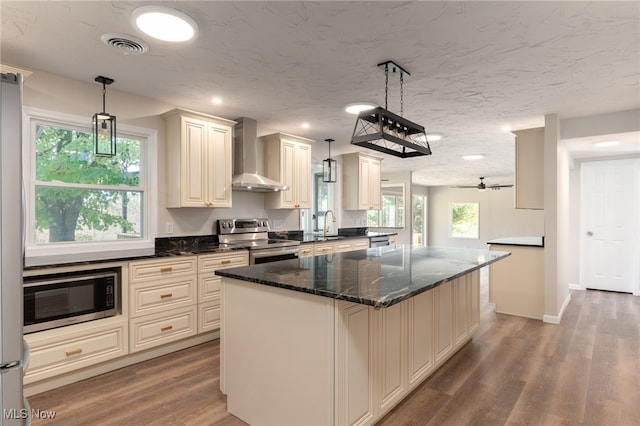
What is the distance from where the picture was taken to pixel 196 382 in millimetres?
2600

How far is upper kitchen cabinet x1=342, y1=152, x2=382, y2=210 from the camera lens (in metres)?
6.07

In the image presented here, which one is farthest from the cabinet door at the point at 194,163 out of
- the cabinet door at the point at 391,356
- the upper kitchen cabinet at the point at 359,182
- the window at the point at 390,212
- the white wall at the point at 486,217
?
the white wall at the point at 486,217

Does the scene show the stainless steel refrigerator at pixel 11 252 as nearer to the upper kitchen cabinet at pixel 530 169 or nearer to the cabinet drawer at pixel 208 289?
the cabinet drawer at pixel 208 289

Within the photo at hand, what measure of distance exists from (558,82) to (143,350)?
14.0 ft

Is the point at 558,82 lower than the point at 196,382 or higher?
higher

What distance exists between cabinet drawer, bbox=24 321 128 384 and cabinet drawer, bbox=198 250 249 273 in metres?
0.81

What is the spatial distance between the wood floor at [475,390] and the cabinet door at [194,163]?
4.89 ft

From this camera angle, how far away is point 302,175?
15.9ft

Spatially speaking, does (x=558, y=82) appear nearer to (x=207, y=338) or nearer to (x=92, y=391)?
(x=207, y=338)

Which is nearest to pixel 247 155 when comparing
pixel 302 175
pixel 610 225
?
pixel 302 175

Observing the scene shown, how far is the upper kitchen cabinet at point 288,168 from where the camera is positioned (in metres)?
4.55

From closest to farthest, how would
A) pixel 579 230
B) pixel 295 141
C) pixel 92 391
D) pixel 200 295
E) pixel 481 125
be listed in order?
pixel 92 391 → pixel 200 295 → pixel 481 125 → pixel 295 141 → pixel 579 230

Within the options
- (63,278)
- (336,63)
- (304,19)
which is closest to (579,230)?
(336,63)

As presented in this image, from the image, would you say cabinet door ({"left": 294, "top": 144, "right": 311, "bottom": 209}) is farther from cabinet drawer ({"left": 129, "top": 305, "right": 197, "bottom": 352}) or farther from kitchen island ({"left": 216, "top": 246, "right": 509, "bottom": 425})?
kitchen island ({"left": 216, "top": 246, "right": 509, "bottom": 425})
